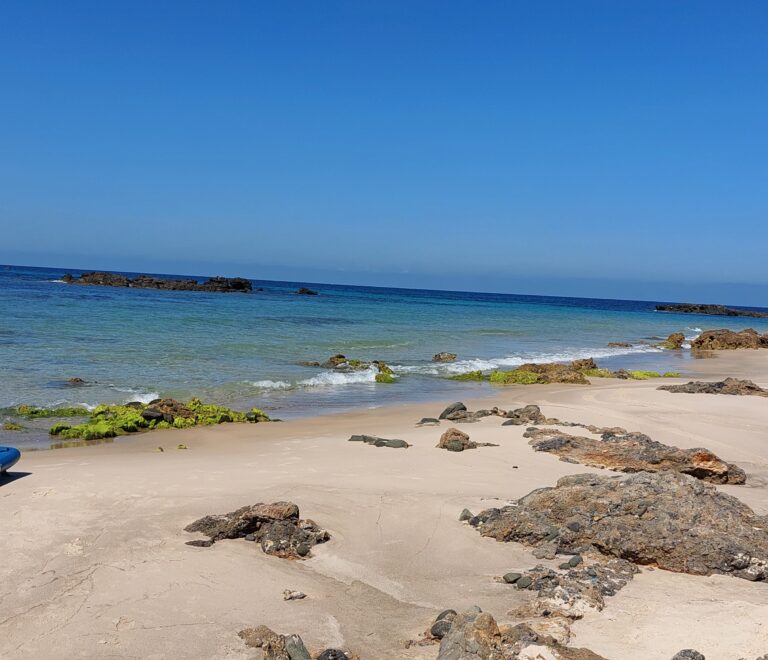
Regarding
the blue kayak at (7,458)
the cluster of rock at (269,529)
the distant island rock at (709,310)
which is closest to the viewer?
the cluster of rock at (269,529)

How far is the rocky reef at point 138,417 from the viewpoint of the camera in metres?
12.7

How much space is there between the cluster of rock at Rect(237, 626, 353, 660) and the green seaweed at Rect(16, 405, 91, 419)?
10.7m

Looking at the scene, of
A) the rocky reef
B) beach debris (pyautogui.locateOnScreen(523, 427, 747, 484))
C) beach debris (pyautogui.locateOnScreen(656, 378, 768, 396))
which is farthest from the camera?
beach debris (pyautogui.locateOnScreen(656, 378, 768, 396))

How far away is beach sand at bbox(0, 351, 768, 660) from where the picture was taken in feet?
16.4

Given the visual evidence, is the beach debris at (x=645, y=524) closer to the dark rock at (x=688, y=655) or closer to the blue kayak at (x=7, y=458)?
the dark rock at (x=688, y=655)

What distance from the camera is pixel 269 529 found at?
6.98 m

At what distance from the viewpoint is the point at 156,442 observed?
1239 centimetres

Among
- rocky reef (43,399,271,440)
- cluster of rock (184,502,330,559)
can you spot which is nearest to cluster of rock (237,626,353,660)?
cluster of rock (184,502,330,559)

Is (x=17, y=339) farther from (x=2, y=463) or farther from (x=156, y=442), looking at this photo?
(x=2, y=463)

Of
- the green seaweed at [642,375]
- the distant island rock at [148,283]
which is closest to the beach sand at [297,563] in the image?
the green seaweed at [642,375]

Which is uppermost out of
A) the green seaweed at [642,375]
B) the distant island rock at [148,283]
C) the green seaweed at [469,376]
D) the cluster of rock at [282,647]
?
the distant island rock at [148,283]

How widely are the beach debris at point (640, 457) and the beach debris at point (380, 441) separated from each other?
7.18 ft

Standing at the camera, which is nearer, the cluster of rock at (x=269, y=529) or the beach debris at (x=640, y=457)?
the cluster of rock at (x=269, y=529)

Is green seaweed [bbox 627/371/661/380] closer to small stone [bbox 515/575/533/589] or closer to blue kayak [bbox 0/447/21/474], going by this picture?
small stone [bbox 515/575/533/589]
